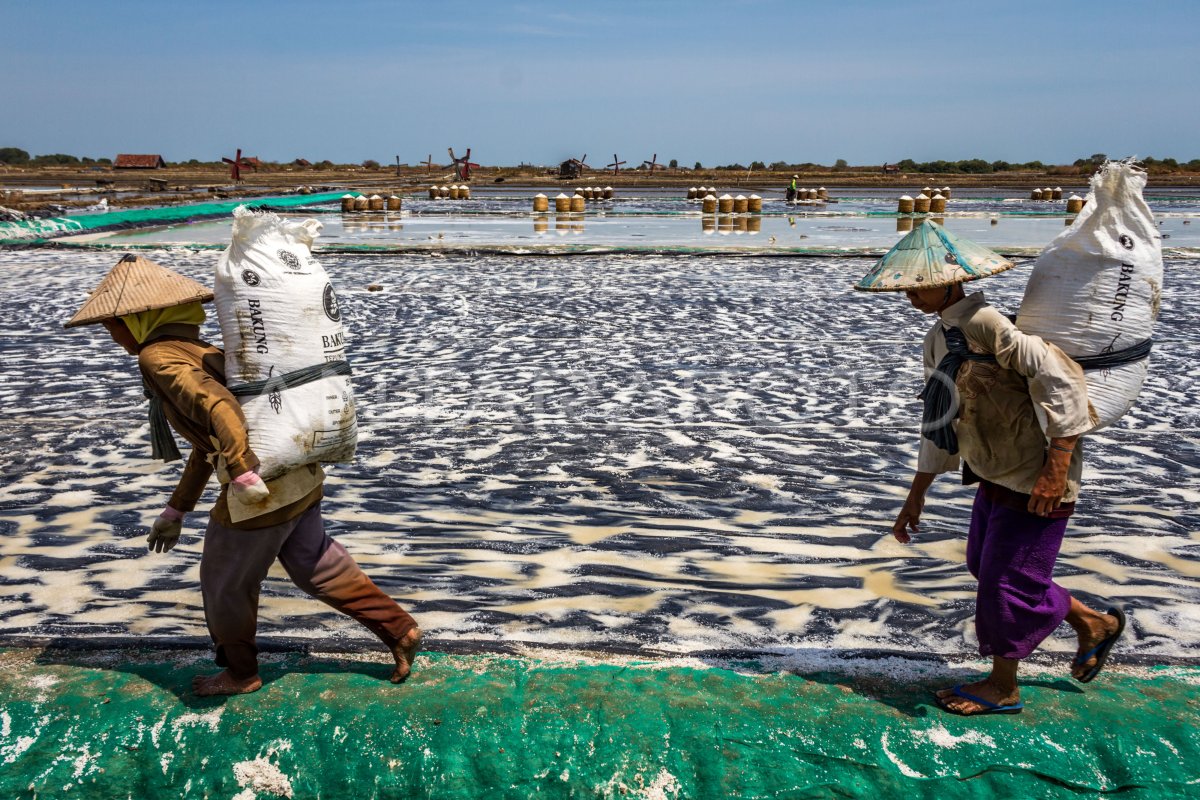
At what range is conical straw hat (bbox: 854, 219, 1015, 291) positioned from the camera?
245 cm

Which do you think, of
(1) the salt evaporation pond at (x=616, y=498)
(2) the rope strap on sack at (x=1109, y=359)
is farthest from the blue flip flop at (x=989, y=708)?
(2) the rope strap on sack at (x=1109, y=359)

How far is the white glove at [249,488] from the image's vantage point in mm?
2367

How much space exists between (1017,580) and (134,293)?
235 centimetres

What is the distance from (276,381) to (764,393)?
178 inches

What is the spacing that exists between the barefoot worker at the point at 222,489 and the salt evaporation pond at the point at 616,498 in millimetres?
464

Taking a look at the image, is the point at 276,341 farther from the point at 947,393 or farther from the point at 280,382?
the point at 947,393

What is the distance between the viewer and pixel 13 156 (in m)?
101

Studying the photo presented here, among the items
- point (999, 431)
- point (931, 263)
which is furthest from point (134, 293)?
point (999, 431)

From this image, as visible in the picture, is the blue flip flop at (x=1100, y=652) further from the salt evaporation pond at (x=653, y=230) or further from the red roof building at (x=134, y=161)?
the red roof building at (x=134, y=161)

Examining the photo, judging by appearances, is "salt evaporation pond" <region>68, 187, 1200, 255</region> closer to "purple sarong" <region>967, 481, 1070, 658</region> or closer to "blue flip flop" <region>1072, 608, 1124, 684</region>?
"blue flip flop" <region>1072, 608, 1124, 684</region>

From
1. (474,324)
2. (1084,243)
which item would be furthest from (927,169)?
(1084,243)

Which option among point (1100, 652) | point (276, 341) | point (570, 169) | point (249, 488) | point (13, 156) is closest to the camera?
point (249, 488)

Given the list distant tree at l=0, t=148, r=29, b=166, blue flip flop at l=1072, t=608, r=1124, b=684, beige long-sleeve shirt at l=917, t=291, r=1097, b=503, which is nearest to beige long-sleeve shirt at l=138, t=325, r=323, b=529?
beige long-sleeve shirt at l=917, t=291, r=1097, b=503

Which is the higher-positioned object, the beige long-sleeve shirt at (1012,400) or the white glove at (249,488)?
the beige long-sleeve shirt at (1012,400)
